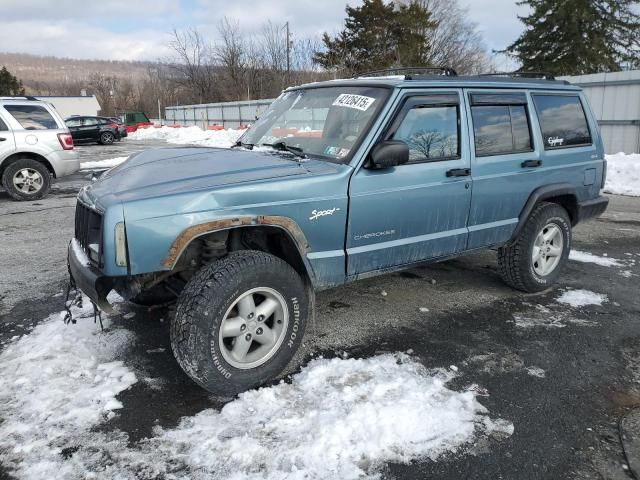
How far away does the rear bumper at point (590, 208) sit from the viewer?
4.96m

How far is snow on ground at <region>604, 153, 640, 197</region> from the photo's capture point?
10.7 m

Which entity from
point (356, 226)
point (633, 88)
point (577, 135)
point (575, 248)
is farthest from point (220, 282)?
point (633, 88)

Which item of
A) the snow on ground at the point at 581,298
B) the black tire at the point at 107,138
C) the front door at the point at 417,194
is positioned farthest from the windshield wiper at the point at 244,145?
the black tire at the point at 107,138

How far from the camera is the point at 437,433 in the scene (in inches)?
106

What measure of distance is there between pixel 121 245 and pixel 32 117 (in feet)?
28.0

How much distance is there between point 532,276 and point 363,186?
7.42 ft

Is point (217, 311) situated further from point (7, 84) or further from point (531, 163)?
point (7, 84)

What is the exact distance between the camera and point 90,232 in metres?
3.03

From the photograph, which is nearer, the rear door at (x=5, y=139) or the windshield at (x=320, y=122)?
the windshield at (x=320, y=122)

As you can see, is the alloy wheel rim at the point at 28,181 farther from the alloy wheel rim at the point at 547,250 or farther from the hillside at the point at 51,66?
the hillside at the point at 51,66

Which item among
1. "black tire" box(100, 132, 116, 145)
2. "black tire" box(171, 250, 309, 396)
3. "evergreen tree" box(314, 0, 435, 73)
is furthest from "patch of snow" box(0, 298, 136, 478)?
"evergreen tree" box(314, 0, 435, 73)

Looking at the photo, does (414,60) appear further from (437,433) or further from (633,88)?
(437,433)

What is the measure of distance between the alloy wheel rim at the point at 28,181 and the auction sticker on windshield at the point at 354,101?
8.17m

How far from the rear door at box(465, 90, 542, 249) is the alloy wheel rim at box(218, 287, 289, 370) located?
1.88 meters
